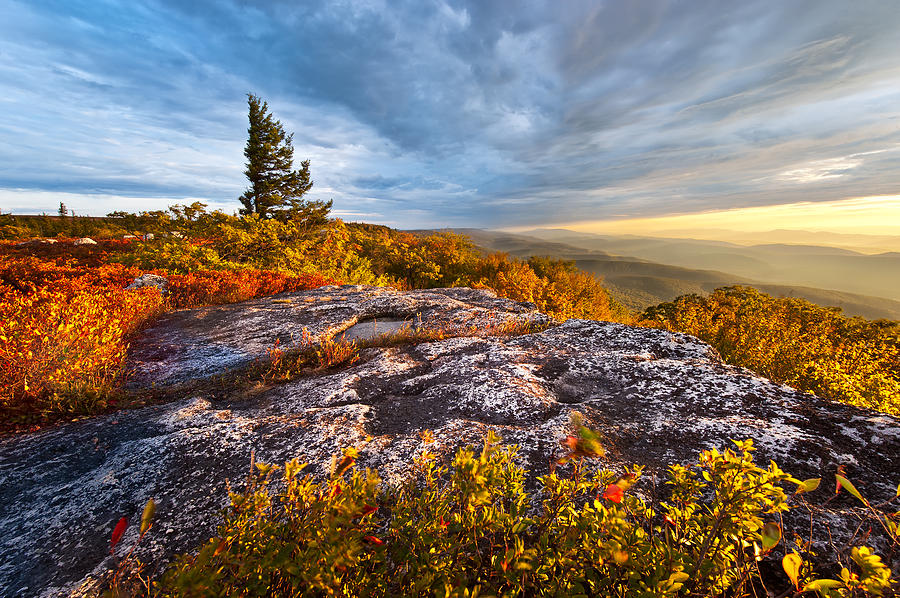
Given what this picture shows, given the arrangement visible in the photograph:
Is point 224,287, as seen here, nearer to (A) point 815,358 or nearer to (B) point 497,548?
(B) point 497,548

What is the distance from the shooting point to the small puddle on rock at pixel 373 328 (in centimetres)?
500

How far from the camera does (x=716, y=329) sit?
1391 centimetres

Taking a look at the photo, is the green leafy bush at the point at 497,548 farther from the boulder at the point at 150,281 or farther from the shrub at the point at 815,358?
the boulder at the point at 150,281

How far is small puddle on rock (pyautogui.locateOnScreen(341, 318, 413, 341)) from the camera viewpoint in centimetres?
500

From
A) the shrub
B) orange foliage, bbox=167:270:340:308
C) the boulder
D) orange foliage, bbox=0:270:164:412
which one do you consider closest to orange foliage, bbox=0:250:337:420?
orange foliage, bbox=0:270:164:412

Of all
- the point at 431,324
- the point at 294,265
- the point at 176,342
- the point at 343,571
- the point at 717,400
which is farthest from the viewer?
the point at 294,265

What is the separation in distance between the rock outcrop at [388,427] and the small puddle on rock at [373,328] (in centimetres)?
72

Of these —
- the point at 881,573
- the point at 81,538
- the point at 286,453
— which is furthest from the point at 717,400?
the point at 81,538

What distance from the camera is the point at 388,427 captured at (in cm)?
259

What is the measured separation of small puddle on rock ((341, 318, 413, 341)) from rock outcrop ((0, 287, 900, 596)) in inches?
28.2

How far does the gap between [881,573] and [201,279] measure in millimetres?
10520

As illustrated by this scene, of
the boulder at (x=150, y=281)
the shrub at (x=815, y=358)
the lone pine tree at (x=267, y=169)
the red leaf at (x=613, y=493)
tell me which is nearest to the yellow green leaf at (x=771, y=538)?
the red leaf at (x=613, y=493)

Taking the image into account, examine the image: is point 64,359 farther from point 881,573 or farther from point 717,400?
point 717,400

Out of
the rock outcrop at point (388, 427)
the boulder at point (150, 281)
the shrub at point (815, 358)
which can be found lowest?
the shrub at point (815, 358)
